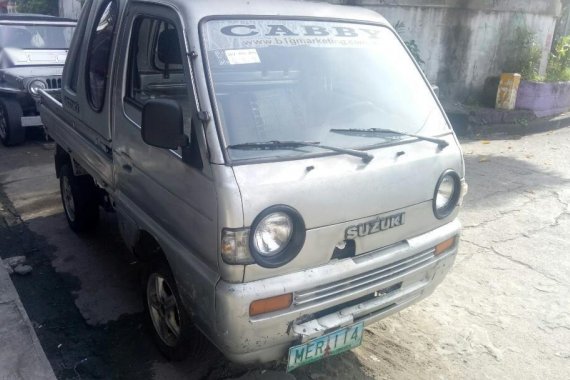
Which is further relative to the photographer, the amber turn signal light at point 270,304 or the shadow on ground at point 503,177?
the shadow on ground at point 503,177

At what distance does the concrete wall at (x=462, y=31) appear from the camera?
871 cm

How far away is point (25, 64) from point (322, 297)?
721 centimetres

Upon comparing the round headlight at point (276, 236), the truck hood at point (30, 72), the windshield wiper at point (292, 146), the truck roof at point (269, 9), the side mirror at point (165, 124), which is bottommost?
the round headlight at point (276, 236)

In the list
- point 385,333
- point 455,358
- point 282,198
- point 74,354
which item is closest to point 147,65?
point 282,198

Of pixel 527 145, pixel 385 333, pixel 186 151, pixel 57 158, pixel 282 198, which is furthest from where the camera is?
pixel 527 145

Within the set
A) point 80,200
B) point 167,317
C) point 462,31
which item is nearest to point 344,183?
point 167,317

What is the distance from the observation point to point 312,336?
2.29 metres

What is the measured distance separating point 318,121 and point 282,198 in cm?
61

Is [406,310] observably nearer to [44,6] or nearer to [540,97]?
[540,97]

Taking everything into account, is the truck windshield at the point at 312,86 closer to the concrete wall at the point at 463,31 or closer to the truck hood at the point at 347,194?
the truck hood at the point at 347,194

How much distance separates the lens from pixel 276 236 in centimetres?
222

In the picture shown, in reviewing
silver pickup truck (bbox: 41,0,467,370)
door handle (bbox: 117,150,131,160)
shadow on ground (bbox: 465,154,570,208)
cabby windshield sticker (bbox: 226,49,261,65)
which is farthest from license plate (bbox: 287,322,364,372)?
shadow on ground (bbox: 465,154,570,208)

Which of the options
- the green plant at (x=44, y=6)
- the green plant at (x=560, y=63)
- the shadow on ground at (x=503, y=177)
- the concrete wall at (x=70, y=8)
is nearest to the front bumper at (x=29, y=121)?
the shadow on ground at (x=503, y=177)

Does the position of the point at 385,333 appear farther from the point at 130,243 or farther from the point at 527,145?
the point at 527,145
